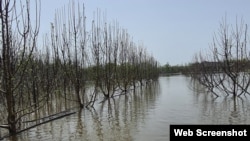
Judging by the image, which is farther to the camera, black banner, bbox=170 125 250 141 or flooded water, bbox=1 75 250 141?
flooded water, bbox=1 75 250 141

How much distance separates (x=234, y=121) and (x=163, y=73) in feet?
259

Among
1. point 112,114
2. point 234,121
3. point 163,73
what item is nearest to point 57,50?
point 112,114

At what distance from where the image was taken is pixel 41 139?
9141mm

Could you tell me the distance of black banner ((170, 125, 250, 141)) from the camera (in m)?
5.01

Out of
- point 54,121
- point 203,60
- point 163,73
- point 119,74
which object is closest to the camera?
point 54,121

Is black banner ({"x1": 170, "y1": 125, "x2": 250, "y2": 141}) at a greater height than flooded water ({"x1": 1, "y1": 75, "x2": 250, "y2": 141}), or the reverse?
black banner ({"x1": 170, "y1": 125, "x2": 250, "y2": 141})

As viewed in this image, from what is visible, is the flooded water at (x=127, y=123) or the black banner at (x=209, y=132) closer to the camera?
the black banner at (x=209, y=132)

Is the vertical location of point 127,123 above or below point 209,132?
below

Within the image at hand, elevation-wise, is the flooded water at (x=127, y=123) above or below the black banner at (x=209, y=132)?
below

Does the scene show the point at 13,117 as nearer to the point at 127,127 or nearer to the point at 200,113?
the point at 127,127

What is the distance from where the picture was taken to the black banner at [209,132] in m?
5.01

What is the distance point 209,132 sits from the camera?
5.12 m

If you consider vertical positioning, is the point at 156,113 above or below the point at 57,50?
below

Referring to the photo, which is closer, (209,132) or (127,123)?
(209,132)
